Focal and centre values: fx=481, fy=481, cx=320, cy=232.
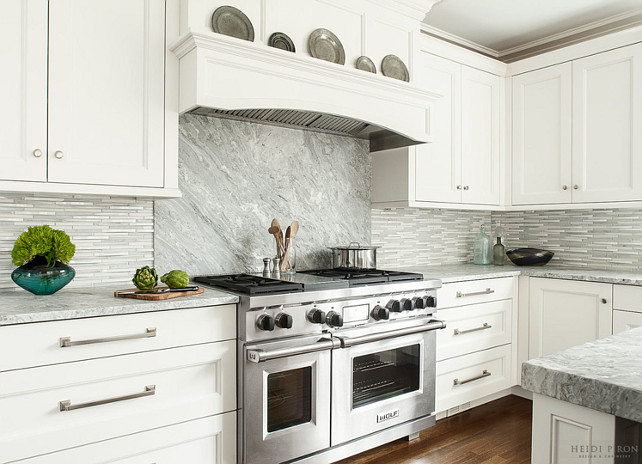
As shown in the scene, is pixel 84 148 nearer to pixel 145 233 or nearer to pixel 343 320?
pixel 145 233

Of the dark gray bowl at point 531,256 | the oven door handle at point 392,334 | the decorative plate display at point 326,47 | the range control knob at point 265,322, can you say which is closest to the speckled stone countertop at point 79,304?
the range control knob at point 265,322

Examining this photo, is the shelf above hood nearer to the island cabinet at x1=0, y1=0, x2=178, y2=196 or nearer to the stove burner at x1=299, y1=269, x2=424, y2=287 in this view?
the island cabinet at x1=0, y1=0, x2=178, y2=196

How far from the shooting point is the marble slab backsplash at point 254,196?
2469mm

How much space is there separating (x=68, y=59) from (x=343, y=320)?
1.61m

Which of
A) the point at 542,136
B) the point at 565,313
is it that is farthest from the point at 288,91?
the point at 565,313

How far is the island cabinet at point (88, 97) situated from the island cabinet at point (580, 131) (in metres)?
2.52

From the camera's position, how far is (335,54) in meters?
2.51

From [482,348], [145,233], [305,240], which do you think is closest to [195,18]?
[145,233]

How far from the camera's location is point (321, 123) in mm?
2828

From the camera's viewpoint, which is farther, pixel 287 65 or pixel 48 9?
pixel 287 65

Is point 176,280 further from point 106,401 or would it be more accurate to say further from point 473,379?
point 473,379

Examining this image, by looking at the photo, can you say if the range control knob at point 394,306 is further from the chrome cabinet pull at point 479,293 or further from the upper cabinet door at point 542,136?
the upper cabinet door at point 542,136

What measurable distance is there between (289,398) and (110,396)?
750 mm

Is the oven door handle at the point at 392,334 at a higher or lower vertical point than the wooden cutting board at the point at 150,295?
lower
